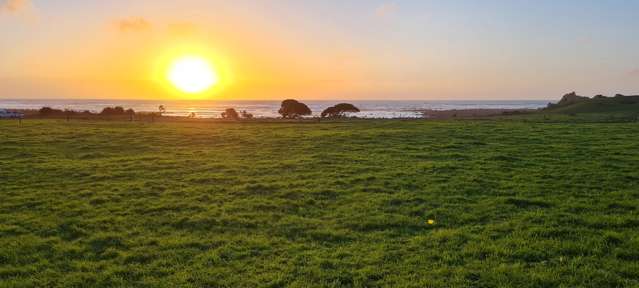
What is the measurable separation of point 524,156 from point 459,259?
45.0 ft

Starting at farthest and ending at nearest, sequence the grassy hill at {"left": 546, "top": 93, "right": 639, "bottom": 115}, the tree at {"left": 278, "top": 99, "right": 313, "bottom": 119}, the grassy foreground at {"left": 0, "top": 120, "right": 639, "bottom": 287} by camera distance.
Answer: the tree at {"left": 278, "top": 99, "right": 313, "bottom": 119}, the grassy hill at {"left": 546, "top": 93, "right": 639, "bottom": 115}, the grassy foreground at {"left": 0, "top": 120, "right": 639, "bottom": 287}

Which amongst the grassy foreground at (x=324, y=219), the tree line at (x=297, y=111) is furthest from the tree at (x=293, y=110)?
the grassy foreground at (x=324, y=219)

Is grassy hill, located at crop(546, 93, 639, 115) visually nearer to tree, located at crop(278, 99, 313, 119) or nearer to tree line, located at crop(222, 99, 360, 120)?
tree line, located at crop(222, 99, 360, 120)

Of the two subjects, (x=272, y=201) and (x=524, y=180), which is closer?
(x=272, y=201)

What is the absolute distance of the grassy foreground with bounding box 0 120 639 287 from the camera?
26.6ft

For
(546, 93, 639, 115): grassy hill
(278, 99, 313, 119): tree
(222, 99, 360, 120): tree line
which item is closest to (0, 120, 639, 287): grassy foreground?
(546, 93, 639, 115): grassy hill

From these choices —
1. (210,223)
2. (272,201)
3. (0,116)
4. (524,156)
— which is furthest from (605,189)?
(0,116)

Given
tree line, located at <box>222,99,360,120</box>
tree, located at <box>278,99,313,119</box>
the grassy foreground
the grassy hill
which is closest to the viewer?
the grassy foreground

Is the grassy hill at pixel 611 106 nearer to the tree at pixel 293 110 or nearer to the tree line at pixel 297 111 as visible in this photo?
the tree line at pixel 297 111

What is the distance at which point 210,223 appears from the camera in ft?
37.1

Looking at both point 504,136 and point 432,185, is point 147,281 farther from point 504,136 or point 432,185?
point 504,136

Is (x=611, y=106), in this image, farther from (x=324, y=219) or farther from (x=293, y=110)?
(x=324, y=219)

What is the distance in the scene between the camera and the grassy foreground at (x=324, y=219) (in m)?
8.10

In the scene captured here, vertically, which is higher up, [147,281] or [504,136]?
[504,136]
